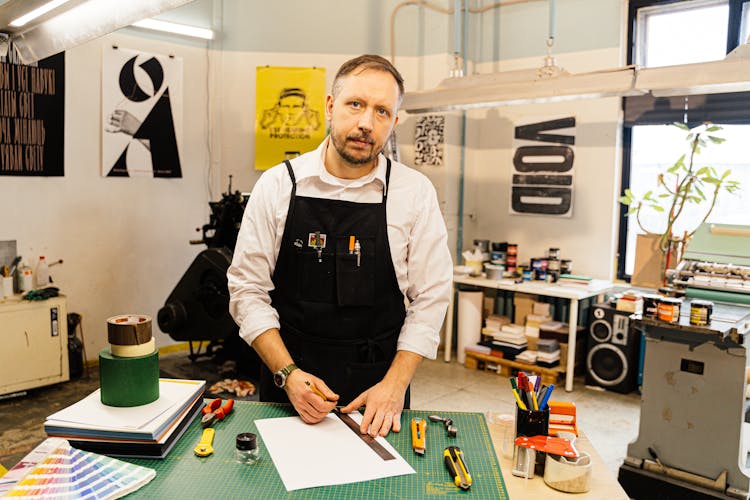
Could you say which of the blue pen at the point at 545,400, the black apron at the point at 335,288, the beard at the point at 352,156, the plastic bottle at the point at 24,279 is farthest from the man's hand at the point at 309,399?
the plastic bottle at the point at 24,279

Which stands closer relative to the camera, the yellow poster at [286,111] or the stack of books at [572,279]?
the stack of books at [572,279]

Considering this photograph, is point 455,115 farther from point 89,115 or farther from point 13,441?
point 13,441

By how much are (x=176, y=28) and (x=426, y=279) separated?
4.14 meters

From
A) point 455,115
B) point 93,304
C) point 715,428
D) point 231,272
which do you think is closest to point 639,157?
point 455,115

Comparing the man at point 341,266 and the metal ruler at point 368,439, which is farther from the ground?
the man at point 341,266

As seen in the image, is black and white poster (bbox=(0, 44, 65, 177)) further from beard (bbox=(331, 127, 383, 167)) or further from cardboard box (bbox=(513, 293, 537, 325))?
cardboard box (bbox=(513, 293, 537, 325))

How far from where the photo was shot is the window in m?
4.52

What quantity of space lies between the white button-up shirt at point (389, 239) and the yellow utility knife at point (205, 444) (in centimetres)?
39

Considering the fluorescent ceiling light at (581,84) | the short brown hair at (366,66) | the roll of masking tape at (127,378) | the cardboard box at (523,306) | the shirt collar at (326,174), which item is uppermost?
the fluorescent ceiling light at (581,84)

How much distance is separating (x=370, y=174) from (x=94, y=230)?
12.1 feet

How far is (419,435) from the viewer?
1502 mm

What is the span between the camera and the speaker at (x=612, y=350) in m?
4.56

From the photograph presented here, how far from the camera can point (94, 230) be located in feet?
16.1

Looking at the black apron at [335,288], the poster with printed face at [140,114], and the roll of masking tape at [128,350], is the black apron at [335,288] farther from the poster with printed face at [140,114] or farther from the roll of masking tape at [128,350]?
the poster with printed face at [140,114]
